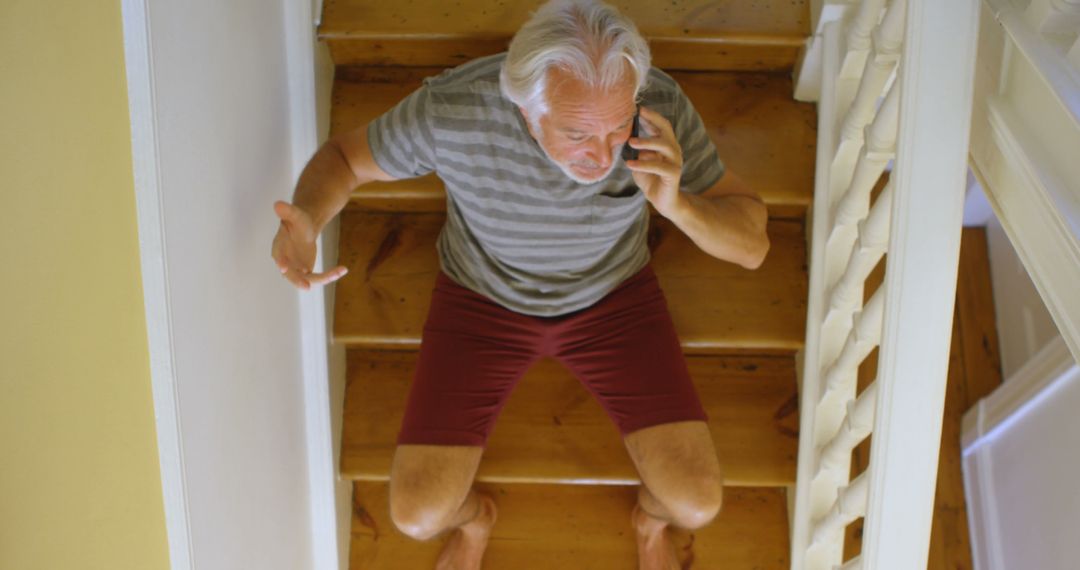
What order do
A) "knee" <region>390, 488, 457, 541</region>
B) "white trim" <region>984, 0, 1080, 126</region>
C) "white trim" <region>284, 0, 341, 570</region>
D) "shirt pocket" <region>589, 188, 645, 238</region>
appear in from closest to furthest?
"white trim" <region>984, 0, 1080, 126</region>, "shirt pocket" <region>589, 188, 645, 238</region>, "knee" <region>390, 488, 457, 541</region>, "white trim" <region>284, 0, 341, 570</region>

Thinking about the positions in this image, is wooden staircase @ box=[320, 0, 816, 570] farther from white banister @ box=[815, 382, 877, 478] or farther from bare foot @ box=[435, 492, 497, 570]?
white banister @ box=[815, 382, 877, 478]

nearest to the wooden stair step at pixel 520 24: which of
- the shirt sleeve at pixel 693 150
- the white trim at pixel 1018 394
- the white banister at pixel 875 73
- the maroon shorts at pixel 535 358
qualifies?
the white banister at pixel 875 73

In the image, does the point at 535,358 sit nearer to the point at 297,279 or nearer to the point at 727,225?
the point at 727,225

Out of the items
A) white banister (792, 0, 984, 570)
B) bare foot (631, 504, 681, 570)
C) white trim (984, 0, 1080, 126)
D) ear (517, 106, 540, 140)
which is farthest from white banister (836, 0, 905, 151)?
bare foot (631, 504, 681, 570)

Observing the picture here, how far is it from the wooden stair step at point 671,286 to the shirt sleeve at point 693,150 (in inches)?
18.7

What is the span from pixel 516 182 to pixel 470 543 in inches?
37.7

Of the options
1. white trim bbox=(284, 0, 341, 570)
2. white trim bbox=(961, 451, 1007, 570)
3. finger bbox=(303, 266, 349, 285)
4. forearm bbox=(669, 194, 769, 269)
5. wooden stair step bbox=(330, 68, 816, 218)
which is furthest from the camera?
white trim bbox=(961, 451, 1007, 570)

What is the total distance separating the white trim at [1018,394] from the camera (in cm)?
268

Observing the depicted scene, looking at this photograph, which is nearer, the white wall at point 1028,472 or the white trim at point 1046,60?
the white trim at point 1046,60

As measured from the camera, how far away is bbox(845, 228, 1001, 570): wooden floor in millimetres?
2949

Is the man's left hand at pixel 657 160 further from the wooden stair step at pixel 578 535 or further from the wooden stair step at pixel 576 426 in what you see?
the wooden stair step at pixel 578 535

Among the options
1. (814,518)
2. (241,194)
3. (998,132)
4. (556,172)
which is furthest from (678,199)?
(814,518)

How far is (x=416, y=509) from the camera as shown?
209 centimetres

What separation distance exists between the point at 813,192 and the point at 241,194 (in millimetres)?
1213
